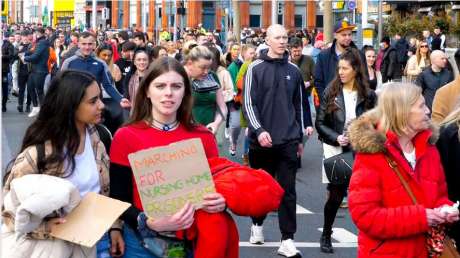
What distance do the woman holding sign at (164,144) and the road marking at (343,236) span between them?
4.86 meters

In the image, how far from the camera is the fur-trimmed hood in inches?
181

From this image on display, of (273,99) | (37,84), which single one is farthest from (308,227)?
(37,84)

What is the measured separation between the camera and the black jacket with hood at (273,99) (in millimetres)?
8531

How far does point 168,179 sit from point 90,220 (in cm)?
37

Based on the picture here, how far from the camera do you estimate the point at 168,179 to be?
425cm

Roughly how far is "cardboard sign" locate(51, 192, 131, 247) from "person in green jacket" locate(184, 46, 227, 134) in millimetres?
5324

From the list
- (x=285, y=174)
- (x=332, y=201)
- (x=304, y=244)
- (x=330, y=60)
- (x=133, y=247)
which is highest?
(x=330, y=60)

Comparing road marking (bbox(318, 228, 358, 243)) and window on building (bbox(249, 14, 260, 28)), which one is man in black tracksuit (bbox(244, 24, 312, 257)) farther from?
window on building (bbox(249, 14, 260, 28))

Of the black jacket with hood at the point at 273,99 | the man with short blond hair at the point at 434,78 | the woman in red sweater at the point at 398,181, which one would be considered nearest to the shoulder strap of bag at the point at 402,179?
the woman in red sweater at the point at 398,181

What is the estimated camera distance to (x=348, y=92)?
838cm

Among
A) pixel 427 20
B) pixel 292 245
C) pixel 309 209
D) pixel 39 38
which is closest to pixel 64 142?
pixel 292 245

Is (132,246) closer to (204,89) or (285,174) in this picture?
(285,174)

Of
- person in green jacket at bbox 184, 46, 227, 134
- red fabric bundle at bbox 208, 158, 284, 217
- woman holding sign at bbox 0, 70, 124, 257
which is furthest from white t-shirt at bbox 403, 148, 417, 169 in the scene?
person in green jacket at bbox 184, 46, 227, 134

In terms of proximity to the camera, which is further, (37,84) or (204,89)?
(37,84)
